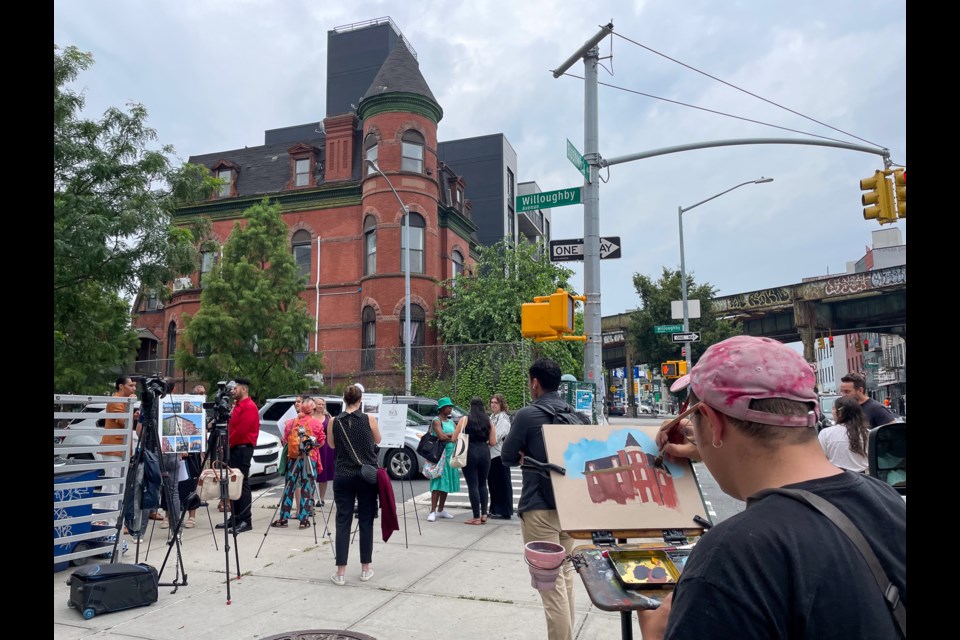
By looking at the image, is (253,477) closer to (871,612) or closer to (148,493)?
(148,493)

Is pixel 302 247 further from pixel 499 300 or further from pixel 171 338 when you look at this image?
pixel 499 300

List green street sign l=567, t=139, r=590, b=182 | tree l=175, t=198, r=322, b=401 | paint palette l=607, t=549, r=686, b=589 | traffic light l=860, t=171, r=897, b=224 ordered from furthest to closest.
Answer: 1. tree l=175, t=198, r=322, b=401
2. traffic light l=860, t=171, r=897, b=224
3. green street sign l=567, t=139, r=590, b=182
4. paint palette l=607, t=549, r=686, b=589

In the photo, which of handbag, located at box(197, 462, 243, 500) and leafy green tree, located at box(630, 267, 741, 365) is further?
leafy green tree, located at box(630, 267, 741, 365)

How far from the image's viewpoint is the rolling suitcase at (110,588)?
571 centimetres

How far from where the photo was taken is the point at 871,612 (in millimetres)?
1320

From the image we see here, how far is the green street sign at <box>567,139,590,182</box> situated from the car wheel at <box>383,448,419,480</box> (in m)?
7.25

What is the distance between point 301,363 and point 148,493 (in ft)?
57.7

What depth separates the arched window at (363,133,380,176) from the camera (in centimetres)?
2946

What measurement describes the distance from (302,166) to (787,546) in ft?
112

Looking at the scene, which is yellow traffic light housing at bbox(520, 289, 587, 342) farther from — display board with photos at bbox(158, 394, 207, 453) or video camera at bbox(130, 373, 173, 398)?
display board with photos at bbox(158, 394, 207, 453)

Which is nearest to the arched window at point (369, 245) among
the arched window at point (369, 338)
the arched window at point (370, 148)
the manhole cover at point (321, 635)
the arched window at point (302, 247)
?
the arched window at point (369, 338)

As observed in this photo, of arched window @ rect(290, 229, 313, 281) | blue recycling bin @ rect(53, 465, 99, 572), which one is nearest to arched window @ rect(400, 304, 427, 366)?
arched window @ rect(290, 229, 313, 281)

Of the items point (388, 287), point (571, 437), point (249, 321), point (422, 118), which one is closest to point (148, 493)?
point (571, 437)

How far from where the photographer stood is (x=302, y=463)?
9.63m
